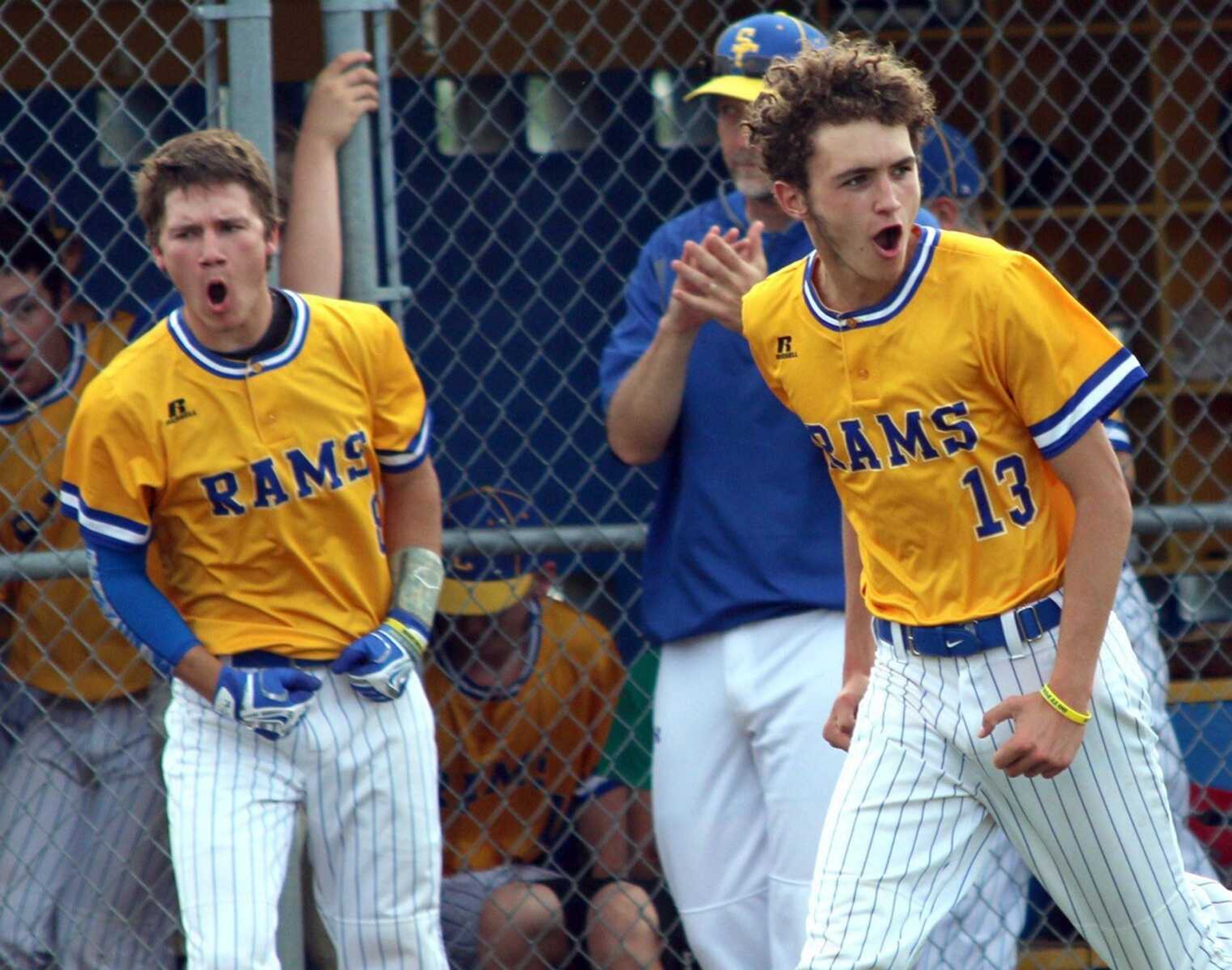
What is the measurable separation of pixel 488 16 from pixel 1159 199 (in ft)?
6.49

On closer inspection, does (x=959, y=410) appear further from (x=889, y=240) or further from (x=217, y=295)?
(x=217, y=295)

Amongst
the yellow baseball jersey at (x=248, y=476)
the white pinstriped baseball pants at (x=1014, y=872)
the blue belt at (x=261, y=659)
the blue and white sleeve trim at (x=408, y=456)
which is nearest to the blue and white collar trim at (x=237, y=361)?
the yellow baseball jersey at (x=248, y=476)

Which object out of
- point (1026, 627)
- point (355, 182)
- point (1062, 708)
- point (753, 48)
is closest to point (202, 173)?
point (355, 182)

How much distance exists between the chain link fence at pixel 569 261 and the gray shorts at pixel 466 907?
9cm

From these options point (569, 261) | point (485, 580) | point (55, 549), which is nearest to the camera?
point (55, 549)

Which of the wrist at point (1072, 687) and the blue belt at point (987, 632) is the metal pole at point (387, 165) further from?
the wrist at point (1072, 687)

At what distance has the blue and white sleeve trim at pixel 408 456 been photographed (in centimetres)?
307

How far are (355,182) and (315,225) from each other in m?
0.13

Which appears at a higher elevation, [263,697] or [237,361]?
[237,361]

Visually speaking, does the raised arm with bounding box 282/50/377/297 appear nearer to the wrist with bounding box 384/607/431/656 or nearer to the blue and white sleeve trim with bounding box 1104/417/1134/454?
the wrist with bounding box 384/607/431/656

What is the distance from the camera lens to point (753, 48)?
3354mm

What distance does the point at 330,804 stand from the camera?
294 cm

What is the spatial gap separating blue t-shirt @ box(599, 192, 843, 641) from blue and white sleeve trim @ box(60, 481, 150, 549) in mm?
941

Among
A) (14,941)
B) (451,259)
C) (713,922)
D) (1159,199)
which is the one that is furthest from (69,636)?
(1159,199)
